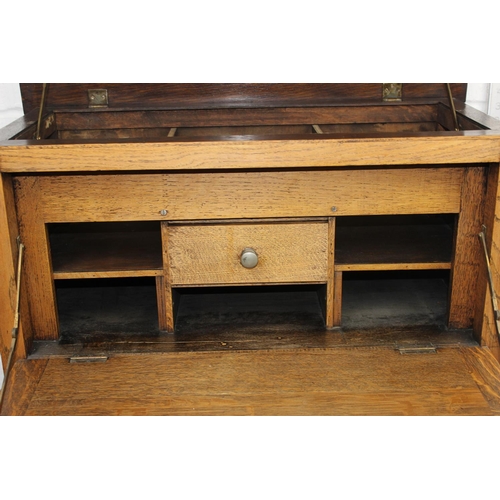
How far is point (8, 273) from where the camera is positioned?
1.58 meters

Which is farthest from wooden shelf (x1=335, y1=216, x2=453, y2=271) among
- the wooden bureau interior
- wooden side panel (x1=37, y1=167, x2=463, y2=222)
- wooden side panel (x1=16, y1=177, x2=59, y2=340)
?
wooden side panel (x1=16, y1=177, x2=59, y2=340)

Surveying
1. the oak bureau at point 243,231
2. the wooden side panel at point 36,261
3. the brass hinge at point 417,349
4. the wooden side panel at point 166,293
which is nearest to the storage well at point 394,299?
the oak bureau at point 243,231

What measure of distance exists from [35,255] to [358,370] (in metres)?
0.77

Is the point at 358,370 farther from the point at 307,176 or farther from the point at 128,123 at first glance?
the point at 128,123

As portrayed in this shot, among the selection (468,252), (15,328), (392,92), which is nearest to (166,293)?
(15,328)

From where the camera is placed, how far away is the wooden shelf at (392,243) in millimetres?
1690

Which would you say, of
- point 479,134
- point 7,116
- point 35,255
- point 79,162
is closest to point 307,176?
point 479,134

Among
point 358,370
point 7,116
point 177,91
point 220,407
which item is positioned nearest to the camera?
point 220,407

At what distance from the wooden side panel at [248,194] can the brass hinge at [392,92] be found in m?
0.61

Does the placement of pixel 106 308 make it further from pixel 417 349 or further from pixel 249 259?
pixel 417 349

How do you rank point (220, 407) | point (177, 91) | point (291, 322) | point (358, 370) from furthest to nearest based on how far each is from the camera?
1. point (177, 91)
2. point (291, 322)
3. point (358, 370)
4. point (220, 407)

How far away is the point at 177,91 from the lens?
84.4 inches

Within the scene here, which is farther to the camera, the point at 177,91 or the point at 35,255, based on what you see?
the point at 177,91

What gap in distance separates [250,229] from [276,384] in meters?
0.36
